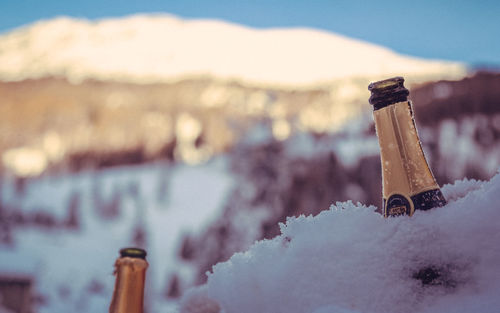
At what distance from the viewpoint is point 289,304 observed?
0.93 feet

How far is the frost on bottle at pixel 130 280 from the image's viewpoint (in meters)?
0.42

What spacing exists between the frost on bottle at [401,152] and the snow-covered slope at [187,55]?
489 centimetres

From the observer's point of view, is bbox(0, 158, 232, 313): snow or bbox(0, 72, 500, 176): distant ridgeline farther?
bbox(0, 72, 500, 176): distant ridgeline

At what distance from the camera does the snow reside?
6055 millimetres

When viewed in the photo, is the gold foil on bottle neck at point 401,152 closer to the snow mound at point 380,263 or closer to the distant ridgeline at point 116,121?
the snow mound at point 380,263

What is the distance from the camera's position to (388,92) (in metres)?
0.37

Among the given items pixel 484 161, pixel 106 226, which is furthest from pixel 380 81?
pixel 106 226

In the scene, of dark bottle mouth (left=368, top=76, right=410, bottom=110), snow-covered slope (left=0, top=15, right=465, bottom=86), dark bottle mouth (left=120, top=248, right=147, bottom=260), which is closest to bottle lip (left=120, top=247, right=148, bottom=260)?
dark bottle mouth (left=120, top=248, right=147, bottom=260)

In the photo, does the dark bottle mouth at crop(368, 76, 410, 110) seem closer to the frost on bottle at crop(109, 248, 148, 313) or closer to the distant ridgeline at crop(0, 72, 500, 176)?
the frost on bottle at crop(109, 248, 148, 313)

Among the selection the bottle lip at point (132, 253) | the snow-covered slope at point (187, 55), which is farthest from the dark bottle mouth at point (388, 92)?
the snow-covered slope at point (187, 55)

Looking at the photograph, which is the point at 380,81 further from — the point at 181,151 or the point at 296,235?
the point at 181,151

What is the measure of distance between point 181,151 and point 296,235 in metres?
7.68

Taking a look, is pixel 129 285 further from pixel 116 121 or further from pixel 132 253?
pixel 116 121

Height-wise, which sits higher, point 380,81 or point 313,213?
point 380,81
